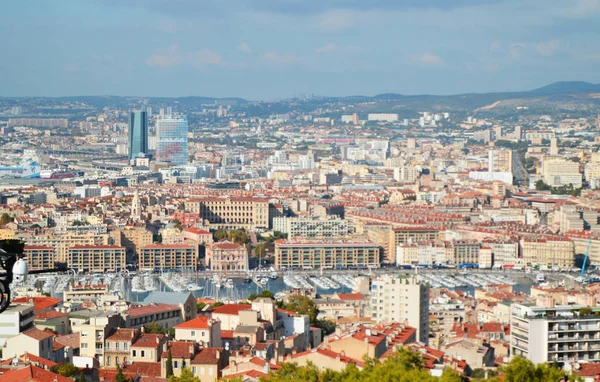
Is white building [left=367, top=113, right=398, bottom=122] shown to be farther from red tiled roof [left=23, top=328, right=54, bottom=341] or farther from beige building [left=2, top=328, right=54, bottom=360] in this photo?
beige building [left=2, top=328, right=54, bottom=360]

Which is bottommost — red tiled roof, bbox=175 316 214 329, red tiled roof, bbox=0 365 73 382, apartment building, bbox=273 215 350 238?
apartment building, bbox=273 215 350 238

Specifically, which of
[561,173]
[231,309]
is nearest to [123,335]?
[231,309]

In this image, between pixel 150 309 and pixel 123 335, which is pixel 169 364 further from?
pixel 150 309

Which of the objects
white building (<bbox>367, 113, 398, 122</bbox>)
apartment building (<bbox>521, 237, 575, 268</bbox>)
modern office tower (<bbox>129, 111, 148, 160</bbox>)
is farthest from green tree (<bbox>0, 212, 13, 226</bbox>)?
white building (<bbox>367, 113, 398, 122</bbox>)

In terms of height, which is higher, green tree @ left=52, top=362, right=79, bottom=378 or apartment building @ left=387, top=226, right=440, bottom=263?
green tree @ left=52, top=362, right=79, bottom=378

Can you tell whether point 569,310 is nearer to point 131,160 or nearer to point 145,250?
point 145,250

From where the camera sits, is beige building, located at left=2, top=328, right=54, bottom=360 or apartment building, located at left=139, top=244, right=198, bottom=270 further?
apartment building, located at left=139, top=244, right=198, bottom=270

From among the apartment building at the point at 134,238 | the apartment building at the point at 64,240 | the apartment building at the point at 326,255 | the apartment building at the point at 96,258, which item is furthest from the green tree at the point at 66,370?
the apartment building at the point at 134,238
